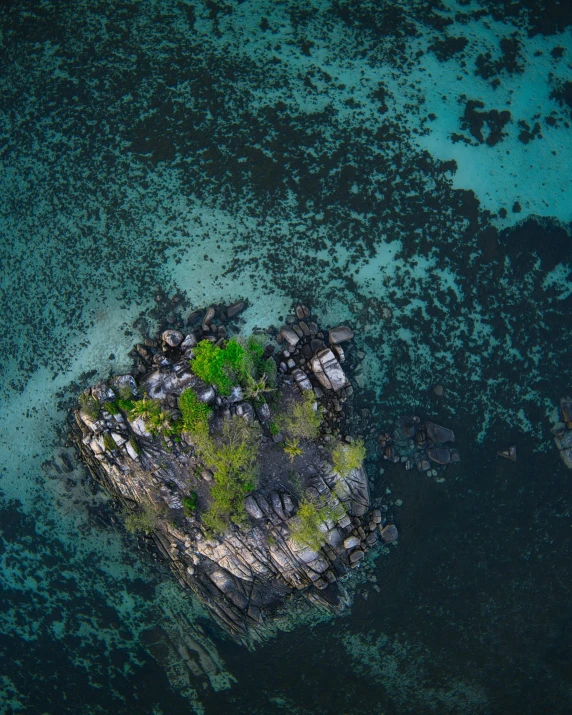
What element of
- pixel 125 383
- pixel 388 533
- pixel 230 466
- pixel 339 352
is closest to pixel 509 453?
pixel 388 533

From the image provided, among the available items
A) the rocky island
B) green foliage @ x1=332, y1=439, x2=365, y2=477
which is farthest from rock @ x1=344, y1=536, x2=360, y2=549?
green foliage @ x1=332, y1=439, x2=365, y2=477

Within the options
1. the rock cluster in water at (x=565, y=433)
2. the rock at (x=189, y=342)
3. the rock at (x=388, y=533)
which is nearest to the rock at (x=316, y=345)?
the rock at (x=189, y=342)

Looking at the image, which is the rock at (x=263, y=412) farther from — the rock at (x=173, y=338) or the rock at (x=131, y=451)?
the rock at (x=131, y=451)

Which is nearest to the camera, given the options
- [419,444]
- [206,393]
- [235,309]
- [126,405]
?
[206,393]

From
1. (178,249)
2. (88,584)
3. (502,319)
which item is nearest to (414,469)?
(502,319)

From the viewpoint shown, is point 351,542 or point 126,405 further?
point 351,542

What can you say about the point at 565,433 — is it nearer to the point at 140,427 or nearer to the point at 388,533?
the point at 388,533
